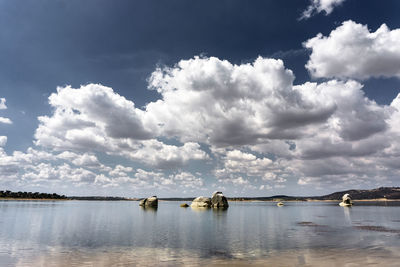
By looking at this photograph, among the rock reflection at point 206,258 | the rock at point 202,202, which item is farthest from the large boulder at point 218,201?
the rock reflection at point 206,258

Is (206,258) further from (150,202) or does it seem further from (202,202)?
(150,202)

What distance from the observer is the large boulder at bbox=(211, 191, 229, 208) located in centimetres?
11376

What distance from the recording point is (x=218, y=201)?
11488 centimetres

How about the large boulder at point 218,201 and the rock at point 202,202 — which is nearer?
the large boulder at point 218,201

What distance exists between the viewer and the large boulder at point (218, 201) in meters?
114

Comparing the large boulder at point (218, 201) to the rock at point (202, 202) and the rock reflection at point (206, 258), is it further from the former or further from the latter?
the rock reflection at point (206, 258)

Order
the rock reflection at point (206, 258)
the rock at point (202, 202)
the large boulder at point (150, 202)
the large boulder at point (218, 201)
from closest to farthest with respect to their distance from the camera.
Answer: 1. the rock reflection at point (206, 258)
2. the large boulder at point (218, 201)
3. the rock at point (202, 202)
4. the large boulder at point (150, 202)

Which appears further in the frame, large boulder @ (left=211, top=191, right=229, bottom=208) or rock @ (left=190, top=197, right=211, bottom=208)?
rock @ (left=190, top=197, right=211, bottom=208)

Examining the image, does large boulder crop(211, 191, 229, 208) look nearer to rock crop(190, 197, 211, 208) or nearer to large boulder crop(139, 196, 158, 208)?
rock crop(190, 197, 211, 208)

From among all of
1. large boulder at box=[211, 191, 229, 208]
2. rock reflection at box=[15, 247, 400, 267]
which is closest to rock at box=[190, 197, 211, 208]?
large boulder at box=[211, 191, 229, 208]

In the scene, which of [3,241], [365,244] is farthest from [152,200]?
[365,244]

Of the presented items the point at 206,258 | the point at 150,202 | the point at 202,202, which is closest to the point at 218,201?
the point at 202,202

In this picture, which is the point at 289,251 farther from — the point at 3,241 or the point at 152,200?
the point at 152,200

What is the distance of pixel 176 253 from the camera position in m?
22.1
